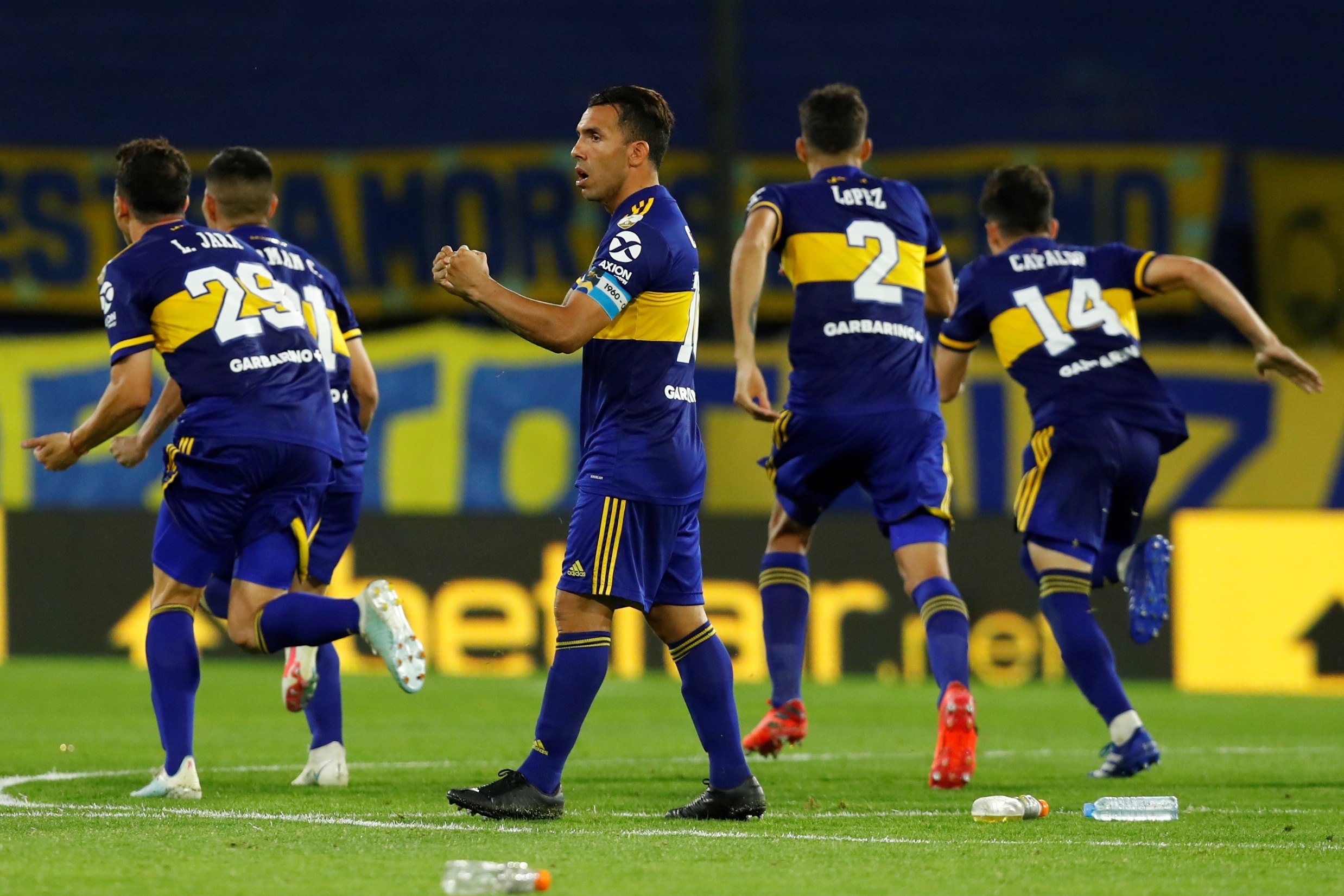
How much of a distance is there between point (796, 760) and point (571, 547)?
7.74 ft

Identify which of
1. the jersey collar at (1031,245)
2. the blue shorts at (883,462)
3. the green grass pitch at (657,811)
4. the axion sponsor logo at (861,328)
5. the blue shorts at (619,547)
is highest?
the jersey collar at (1031,245)

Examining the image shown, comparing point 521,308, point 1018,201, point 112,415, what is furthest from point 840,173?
point 112,415

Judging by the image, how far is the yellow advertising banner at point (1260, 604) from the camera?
11.6 metres

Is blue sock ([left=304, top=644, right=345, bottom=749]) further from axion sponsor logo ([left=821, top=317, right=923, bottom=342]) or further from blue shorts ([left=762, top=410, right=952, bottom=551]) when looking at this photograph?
axion sponsor logo ([left=821, top=317, right=923, bottom=342])

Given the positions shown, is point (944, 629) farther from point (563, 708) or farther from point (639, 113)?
point (639, 113)

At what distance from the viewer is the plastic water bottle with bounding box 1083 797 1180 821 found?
211 inches

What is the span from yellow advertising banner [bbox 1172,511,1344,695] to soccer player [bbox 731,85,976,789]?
5.49 meters

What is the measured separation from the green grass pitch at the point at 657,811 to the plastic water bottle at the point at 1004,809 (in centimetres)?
6

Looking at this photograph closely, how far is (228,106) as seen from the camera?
58.0 feet

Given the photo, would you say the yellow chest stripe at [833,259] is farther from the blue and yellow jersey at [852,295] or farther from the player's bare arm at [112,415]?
the player's bare arm at [112,415]

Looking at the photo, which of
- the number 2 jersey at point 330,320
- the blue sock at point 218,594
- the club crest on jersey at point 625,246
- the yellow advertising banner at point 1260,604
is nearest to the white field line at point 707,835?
the blue sock at point 218,594

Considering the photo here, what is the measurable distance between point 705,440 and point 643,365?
9.70 m

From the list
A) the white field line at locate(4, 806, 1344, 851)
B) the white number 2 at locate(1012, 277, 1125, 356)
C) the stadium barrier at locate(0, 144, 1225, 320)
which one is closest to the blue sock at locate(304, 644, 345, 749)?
the white field line at locate(4, 806, 1344, 851)

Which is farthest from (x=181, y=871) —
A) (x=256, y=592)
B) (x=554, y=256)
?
(x=554, y=256)
